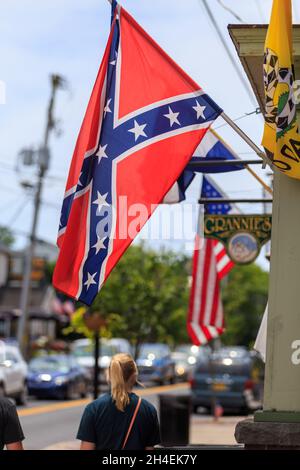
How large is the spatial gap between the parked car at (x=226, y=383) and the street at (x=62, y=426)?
0.53 metres

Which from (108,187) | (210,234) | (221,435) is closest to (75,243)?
(108,187)

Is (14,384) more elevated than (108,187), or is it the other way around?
(108,187)

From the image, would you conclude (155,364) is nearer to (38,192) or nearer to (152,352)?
(152,352)

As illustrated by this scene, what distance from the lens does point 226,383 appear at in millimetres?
31234

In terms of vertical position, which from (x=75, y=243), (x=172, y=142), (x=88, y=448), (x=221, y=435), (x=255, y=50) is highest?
(x=255, y=50)

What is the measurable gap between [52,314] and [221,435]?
58930mm

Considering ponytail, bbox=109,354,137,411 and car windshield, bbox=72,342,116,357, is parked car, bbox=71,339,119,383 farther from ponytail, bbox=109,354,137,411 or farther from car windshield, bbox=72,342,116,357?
ponytail, bbox=109,354,137,411

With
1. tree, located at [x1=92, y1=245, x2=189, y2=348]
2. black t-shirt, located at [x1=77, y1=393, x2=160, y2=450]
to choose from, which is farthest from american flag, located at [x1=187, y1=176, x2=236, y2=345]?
black t-shirt, located at [x1=77, y1=393, x2=160, y2=450]

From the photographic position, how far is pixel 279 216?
319 inches

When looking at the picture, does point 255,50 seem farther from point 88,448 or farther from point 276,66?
point 88,448

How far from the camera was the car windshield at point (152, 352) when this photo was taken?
49.6 metres

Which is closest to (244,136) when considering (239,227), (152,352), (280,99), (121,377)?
(280,99)

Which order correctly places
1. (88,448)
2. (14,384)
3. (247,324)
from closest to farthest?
(88,448) < (14,384) < (247,324)

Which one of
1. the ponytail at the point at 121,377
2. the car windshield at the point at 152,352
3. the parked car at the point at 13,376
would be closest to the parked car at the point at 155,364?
the car windshield at the point at 152,352
